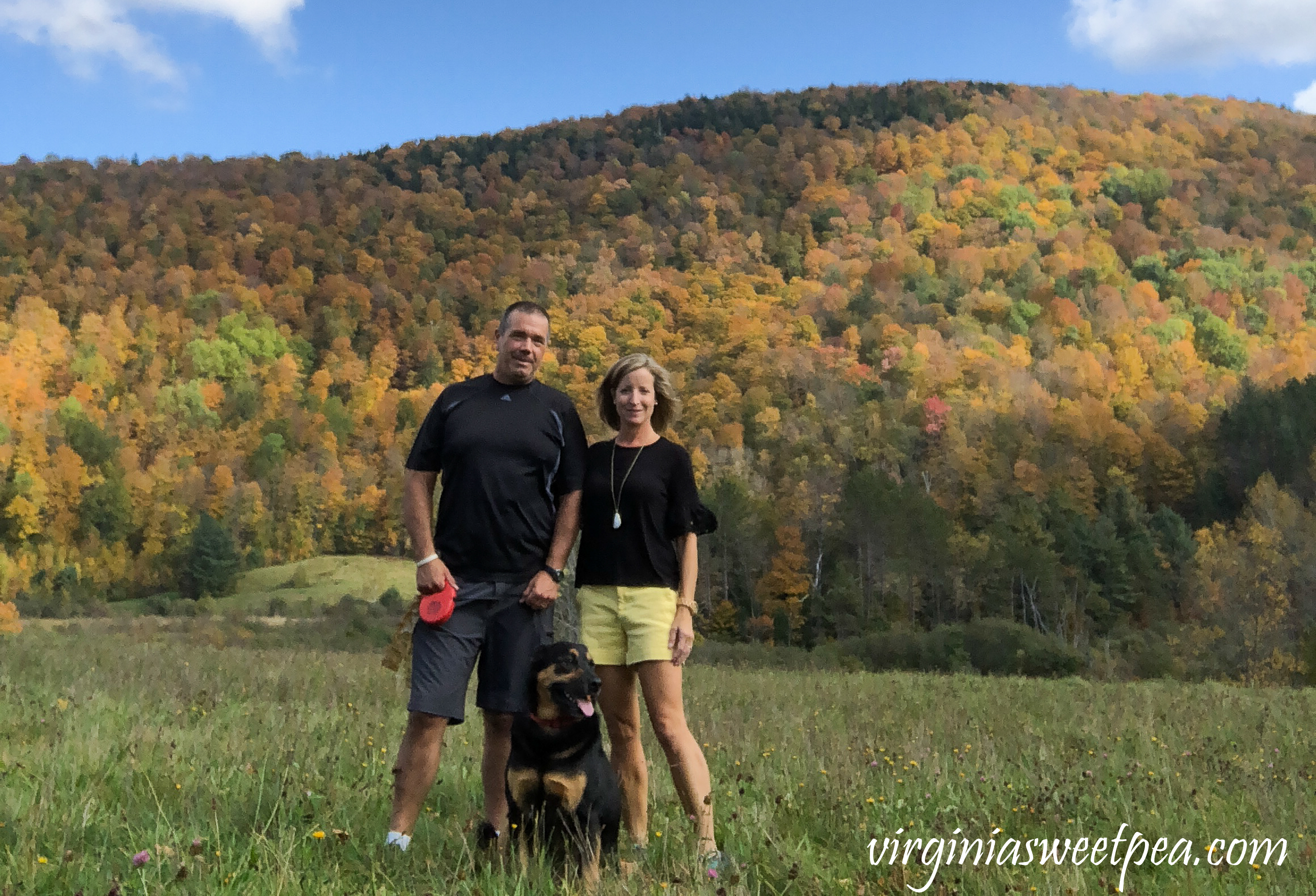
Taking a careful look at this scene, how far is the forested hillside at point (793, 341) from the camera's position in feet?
155

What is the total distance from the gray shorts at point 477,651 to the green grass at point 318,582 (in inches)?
1832

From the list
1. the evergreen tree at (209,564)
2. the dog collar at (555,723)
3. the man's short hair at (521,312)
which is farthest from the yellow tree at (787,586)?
the dog collar at (555,723)

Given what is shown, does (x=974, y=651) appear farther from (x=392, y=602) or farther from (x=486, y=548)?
(x=392, y=602)

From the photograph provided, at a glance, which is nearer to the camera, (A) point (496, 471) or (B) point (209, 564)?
(A) point (496, 471)

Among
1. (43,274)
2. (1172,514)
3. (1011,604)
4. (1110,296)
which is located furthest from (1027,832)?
(43,274)

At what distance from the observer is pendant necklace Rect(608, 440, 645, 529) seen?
367 centimetres

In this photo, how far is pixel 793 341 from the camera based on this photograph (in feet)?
298

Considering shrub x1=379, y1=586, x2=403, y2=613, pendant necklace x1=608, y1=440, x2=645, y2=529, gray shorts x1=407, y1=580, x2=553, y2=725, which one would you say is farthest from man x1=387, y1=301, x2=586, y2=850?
shrub x1=379, y1=586, x2=403, y2=613

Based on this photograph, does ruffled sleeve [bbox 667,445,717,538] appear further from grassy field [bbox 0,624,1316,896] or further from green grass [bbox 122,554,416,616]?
green grass [bbox 122,554,416,616]

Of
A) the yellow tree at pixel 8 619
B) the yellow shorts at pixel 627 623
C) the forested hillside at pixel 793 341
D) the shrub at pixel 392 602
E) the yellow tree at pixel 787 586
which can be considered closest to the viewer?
the yellow shorts at pixel 627 623

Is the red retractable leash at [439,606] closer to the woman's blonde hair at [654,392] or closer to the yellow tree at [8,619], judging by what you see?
the woman's blonde hair at [654,392]

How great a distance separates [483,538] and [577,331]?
86.5 m

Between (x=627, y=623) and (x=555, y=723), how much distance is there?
20.9 inches

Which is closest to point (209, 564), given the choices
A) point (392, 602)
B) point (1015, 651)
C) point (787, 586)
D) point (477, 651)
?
point (392, 602)
